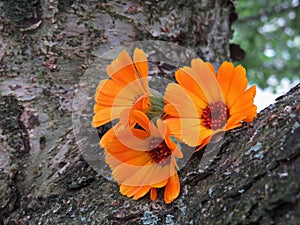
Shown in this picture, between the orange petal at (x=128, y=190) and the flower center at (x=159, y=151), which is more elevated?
the flower center at (x=159, y=151)

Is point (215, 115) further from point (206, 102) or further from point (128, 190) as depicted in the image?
point (128, 190)

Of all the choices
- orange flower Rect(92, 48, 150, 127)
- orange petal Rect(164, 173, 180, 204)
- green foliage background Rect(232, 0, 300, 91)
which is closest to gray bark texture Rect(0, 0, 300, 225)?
orange petal Rect(164, 173, 180, 204)

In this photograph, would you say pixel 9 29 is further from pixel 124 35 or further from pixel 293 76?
pixel 293 76

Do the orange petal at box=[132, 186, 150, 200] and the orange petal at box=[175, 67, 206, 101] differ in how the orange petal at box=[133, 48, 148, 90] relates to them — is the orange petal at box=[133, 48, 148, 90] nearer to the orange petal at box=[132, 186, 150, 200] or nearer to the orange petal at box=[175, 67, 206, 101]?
the orange petal at box=[175, 67, 206, 101]

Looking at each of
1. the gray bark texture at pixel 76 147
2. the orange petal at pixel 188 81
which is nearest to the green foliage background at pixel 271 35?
the gray bark texture at pixel 76 147

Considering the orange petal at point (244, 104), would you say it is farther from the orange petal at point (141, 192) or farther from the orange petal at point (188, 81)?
the orange petal at point (141, 192)

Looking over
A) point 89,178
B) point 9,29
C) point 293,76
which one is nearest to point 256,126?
point 89,178
